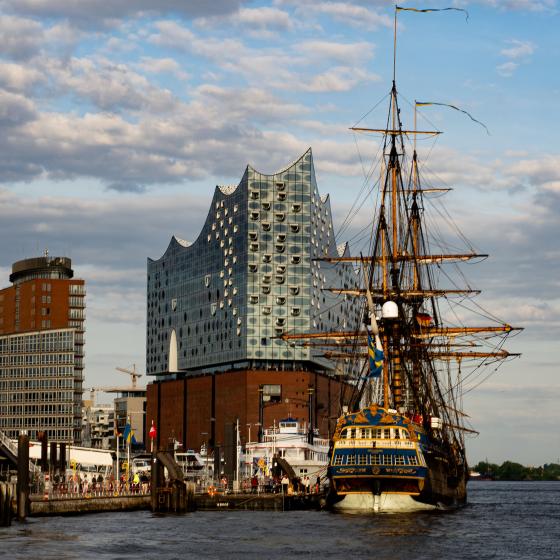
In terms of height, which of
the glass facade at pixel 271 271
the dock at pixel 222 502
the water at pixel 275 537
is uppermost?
the glass facade at pixel 271 271

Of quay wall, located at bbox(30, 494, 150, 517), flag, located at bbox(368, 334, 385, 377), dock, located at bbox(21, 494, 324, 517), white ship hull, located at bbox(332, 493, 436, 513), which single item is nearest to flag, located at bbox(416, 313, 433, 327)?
dock, located at bbox(21, 494, 324, 517)

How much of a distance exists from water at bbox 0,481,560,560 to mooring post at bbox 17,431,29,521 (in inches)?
55.0

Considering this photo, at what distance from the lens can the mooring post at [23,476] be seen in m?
74.5

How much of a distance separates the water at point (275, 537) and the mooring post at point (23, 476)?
1398 millimetres

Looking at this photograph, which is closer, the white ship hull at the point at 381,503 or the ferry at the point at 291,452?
the white ship hull at the point at 381,503

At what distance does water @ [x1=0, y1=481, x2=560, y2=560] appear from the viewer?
61.4 metres

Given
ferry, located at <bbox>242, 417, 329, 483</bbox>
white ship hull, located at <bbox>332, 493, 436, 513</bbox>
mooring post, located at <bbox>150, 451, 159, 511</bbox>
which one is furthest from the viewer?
ferry, located at <bbox>242, 417, 329, 483</bbox>

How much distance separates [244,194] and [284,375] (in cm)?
3086

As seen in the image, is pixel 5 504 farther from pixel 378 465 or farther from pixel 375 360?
pixel 375 360

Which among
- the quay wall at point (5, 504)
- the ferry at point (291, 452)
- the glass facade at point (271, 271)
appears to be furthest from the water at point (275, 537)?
the glass facade at point (271, 271)

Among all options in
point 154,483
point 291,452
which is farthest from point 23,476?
point 291,452

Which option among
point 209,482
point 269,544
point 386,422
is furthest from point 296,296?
point 269,544

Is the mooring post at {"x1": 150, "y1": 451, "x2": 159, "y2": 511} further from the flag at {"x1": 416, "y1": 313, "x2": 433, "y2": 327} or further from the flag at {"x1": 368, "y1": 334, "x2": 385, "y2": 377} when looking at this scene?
the flag at {"x1": 416, "y1": 313, "x2": 433, "y2": 327}

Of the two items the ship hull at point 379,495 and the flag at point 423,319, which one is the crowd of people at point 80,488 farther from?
the flag at point 423,319
